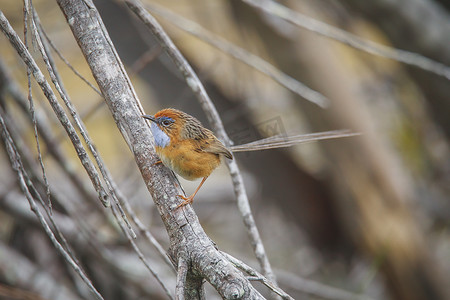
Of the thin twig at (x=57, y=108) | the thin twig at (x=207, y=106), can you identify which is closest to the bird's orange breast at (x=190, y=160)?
the thin twig at (x=207, y=106)

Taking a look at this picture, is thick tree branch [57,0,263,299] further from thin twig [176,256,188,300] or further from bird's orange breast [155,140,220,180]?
bird's orange breast [155,140,220,180]

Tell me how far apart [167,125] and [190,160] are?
298 mm

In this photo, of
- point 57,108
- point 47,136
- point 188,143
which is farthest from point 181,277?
point 47,136

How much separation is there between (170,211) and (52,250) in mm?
2883

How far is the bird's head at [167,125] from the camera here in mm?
2945

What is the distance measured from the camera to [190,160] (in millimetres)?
3023

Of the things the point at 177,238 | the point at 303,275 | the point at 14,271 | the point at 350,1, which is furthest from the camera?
the point at 303,275

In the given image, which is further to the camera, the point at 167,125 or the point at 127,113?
the point at 167,125

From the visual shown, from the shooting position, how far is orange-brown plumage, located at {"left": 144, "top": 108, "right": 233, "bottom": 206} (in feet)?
9.61

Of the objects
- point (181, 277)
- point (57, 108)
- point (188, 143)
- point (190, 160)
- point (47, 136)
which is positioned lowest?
point (181, 277)

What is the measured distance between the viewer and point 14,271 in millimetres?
3779

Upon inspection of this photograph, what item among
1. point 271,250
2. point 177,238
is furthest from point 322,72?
point 177,238

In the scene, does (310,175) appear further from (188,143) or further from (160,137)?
(160,137)

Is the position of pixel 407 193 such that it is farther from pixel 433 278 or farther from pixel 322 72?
pixel 322 72
